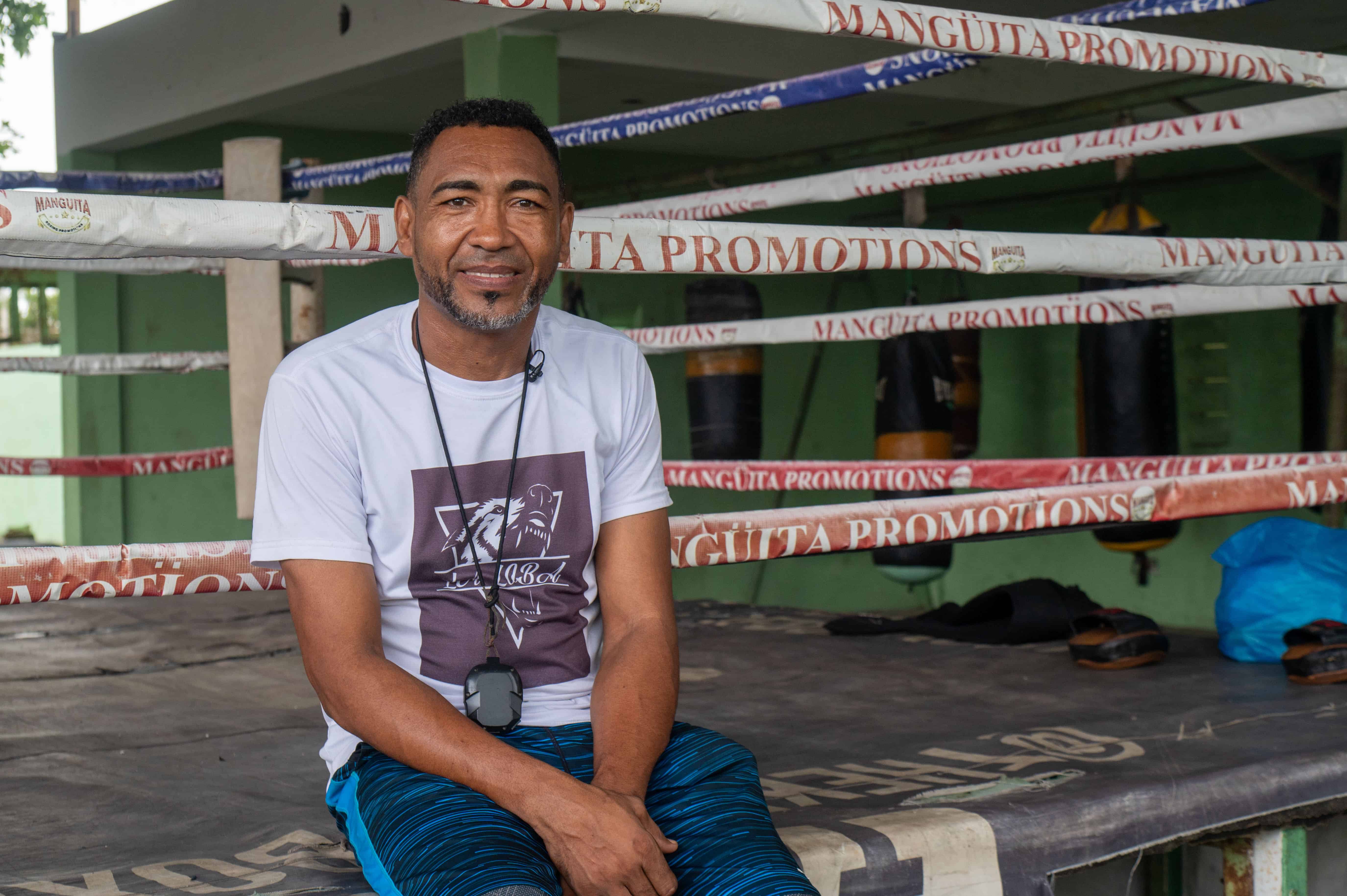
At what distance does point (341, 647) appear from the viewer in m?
1.34

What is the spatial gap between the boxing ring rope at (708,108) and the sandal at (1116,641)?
1.13 meters

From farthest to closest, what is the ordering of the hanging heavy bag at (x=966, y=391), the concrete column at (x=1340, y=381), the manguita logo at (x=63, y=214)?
the hanging heavy bag at (x=966, y=391) < the concrete column at (x=1340, y=381) < the manguita logo at (x=63, y=214)

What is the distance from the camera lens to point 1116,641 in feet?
8.55

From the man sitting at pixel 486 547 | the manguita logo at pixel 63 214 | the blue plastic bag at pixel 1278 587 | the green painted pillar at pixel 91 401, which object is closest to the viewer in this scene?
the man sitting at pixel 486 547

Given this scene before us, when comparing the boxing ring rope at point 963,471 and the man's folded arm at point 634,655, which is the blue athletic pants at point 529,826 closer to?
the man's folded arm at point 634,655

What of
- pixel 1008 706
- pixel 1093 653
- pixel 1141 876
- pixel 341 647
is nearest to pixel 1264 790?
pixel 1141 876

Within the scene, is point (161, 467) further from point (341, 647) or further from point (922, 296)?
point (922, 296)

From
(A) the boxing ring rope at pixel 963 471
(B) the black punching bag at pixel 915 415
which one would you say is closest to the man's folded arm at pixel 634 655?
(A) the boxing ring rope at pixel 963 471

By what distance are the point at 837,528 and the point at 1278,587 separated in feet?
3.84

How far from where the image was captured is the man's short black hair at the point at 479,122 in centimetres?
146

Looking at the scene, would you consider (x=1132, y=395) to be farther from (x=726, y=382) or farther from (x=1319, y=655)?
(x=1319, y=655)

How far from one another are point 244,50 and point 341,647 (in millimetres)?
4684

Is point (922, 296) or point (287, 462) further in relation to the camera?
point (922, 296)

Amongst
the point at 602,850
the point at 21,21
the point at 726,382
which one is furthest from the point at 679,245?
the point at 21,21
